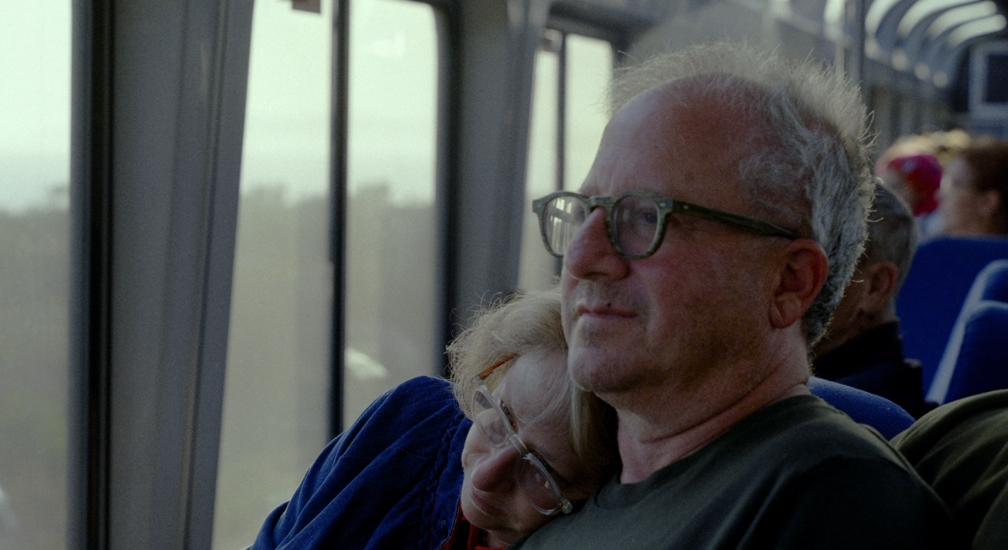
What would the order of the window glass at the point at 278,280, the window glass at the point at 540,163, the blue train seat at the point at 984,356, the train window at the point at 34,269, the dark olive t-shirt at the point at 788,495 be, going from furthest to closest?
1. the window glass at the point at 540,163
2. the window glass at the point at 278,280
3. the train window at the point at 34,269
4. the blue train seat at the point at 984,356
5. the dark olive t-shirt at the point at 788,495

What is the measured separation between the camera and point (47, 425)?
257 centimetres

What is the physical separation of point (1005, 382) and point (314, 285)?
7.63 feet

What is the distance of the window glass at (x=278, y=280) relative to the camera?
311cm

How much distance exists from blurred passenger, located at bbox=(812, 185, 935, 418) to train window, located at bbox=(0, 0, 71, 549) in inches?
78.0

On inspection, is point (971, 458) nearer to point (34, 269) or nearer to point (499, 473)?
point (499, 473)

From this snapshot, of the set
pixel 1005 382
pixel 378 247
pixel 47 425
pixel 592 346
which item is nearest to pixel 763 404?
pixel 592 346

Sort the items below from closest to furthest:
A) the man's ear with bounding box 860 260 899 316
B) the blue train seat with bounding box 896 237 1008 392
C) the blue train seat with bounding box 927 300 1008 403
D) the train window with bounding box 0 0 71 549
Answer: the blue train seat with bounding box 927 300 1008 403 < the man's ear with bounding box 860 260 899 316 < the train window with bounding box 0 0 71 549 < the blue train seat with bounding box 896 237 1008 392

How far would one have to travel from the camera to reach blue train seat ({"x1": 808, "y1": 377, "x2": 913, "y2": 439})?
4.70 feet

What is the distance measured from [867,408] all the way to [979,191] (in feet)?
10.8

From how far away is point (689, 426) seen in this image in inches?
47.0

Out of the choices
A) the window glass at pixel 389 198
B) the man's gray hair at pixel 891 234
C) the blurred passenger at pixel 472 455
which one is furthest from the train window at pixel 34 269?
the man's gray hair at pixel 891 234

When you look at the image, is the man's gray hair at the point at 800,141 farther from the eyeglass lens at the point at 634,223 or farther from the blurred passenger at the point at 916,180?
the blurred passenger at the point at 916,180

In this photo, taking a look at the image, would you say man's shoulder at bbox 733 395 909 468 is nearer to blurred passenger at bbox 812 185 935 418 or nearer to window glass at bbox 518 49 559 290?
blurred passenger at bbox 812 185 935 418

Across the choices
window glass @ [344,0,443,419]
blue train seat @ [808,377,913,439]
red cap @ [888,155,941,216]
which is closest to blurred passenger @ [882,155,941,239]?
red cap @ [888,155,941,216]
